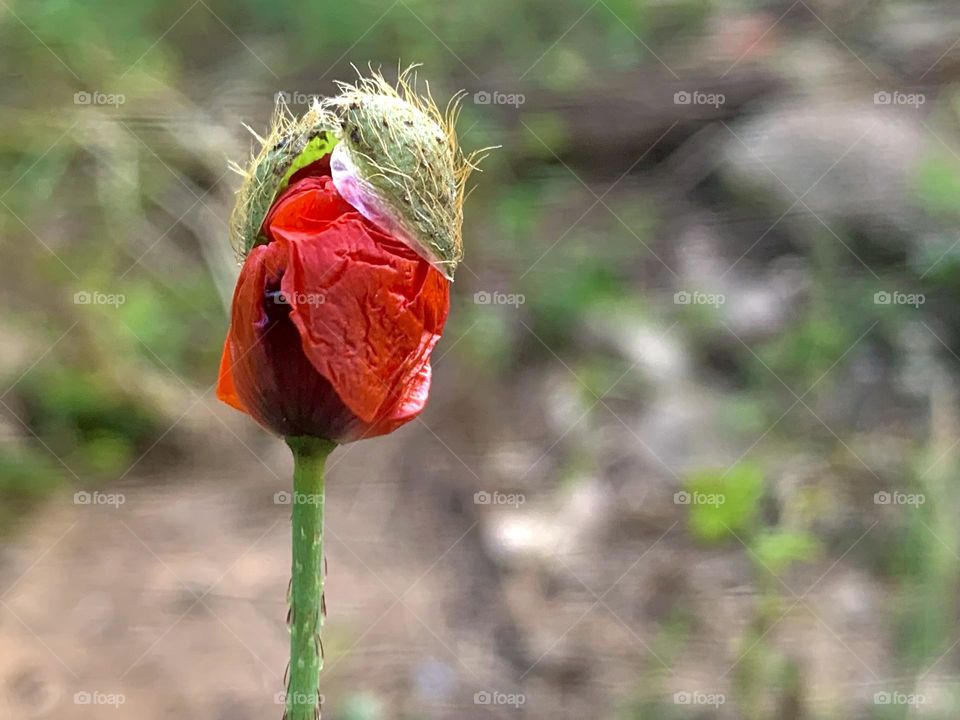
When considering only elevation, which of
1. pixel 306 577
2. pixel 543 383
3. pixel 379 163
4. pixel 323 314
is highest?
pixel 543 383

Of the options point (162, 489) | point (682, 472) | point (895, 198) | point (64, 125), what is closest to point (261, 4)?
point (64, 125)

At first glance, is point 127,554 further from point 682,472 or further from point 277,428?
point 277,428

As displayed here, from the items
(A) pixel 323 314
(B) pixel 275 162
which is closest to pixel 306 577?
(A) pixel 323 314

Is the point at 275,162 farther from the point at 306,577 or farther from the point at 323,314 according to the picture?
the point at 306,577

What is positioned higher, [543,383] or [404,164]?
[543,383]

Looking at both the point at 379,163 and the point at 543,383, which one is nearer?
the point at 379,163

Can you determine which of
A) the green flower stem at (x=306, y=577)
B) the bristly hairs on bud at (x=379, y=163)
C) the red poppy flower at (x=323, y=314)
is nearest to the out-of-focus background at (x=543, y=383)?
the green flower stem at (x=306, y=577)

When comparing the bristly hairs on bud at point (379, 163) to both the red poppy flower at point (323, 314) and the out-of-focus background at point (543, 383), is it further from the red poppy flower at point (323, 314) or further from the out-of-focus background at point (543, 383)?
the out-of-focus background at point (543, 383)
